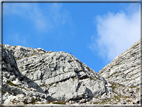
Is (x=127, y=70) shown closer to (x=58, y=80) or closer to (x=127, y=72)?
(x=127, y=72)

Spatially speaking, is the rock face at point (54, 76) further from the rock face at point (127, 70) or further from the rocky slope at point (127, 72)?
the rock face at point (127, 70)

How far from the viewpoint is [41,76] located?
79125 mm

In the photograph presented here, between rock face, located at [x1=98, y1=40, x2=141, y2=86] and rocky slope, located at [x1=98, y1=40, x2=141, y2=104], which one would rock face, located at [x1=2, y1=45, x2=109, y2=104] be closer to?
rocky slope, located at [x1=98, y1=40, x2=141, y2=104]

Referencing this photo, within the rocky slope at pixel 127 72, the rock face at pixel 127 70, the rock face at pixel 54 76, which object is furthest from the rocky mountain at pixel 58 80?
the rock face at pixel 127 70

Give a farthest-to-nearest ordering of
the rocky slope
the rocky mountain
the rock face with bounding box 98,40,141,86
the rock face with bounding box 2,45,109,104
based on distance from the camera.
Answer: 1. the rock face with bounding box 98,40,141,86
2. the rocky slope
3. the rock face with bounding box 2,45,109,104
4. the rocky mountain

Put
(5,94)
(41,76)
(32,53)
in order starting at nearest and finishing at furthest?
(5,94)
(41,76)
(32,53)

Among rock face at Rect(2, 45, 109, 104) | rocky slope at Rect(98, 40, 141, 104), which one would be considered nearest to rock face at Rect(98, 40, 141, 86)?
rocky slope at Rect(98, 40, 141, 104)

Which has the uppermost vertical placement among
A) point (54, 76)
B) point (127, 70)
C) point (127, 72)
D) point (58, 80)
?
point (127, 70)

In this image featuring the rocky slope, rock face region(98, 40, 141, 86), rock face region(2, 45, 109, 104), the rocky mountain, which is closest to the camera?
the rocky mountain

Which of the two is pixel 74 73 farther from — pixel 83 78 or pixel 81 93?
pixel 81 93

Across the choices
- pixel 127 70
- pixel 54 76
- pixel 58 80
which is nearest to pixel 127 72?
pixel 127 70

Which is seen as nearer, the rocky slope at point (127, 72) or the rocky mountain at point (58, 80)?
the rocky mountain at point (58, 80)

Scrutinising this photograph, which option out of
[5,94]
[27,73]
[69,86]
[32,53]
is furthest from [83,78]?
[5,94]

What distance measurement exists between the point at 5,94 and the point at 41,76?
33900 millimetres
